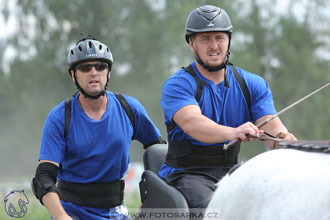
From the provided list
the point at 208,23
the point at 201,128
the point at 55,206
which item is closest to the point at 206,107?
the point at 201,128

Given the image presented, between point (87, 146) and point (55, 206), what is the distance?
0.68 meters

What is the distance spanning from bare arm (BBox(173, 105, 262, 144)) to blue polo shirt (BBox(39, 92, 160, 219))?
43.2 inches

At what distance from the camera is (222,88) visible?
15.0 feet

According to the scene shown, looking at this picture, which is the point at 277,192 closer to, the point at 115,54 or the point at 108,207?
the point at 108,207

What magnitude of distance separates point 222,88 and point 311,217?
1.81 metres

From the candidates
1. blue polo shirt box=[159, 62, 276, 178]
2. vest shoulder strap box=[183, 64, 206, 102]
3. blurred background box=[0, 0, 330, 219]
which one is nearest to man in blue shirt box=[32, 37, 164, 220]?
blue polo shirt box=[159, 62, 276, 178]

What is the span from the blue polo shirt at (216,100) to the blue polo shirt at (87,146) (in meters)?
0.85

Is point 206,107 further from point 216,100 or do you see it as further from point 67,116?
point 67,116

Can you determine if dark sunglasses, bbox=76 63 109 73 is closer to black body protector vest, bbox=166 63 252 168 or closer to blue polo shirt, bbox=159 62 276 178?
blue polo shirt, bbox=159 62 276 178

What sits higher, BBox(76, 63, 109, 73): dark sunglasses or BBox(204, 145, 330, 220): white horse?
BBox(76, 63, 109, 73): dark sunglasses

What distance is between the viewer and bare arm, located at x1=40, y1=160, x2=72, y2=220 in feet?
15.5

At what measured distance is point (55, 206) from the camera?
475 centimetres

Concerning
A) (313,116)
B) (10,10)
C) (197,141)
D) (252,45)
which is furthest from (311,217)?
(10,10)

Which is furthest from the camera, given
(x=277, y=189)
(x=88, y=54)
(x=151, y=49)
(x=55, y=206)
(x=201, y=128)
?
(x=151, y=49)
